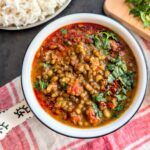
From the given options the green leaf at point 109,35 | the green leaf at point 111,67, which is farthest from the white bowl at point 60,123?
the green leaf at point 111,67

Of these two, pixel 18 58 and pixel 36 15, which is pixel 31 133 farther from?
pixel 36 15

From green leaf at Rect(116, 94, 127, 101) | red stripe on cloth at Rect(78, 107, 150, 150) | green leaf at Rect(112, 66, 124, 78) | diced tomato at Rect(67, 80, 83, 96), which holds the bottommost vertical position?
red stripe on cloth at Rect(78, 107, 150, 150)

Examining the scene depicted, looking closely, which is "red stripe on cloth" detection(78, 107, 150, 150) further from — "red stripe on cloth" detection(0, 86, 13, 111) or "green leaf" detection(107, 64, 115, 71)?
"red stripe on cloth" detection(0, 86, 13, 111)

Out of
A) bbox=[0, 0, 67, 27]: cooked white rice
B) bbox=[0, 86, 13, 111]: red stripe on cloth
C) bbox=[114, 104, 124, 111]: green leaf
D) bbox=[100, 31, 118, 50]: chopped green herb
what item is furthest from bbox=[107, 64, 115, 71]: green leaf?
bbox=[0, 86, 13, 111]: red stripe on cloth

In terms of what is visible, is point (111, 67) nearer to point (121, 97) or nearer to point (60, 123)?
point (121, 97)

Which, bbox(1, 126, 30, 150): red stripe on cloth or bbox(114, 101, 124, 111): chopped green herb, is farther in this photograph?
bbox(1, 126, 30, 150): red stripe on cloth

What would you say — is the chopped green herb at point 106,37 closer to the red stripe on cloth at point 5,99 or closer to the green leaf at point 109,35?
the green leaf at point 109,35

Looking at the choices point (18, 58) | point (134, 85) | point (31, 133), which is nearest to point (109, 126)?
point (134, 85)
